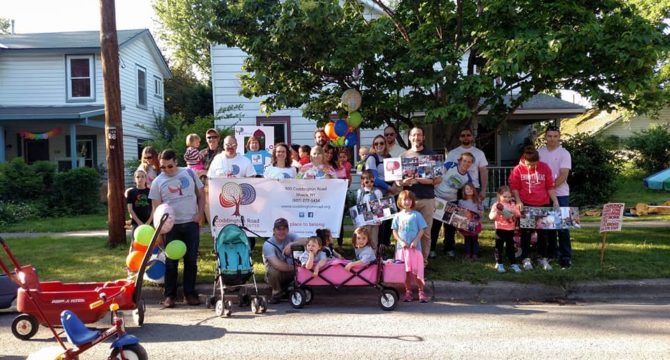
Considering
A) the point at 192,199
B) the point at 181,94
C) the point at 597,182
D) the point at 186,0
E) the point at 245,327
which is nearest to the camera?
the point at 245,327

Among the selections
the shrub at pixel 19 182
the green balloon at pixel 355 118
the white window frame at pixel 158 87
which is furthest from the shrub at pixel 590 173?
the white window frame at pixel 158 87

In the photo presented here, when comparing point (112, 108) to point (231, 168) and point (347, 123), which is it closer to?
point (231, 168)

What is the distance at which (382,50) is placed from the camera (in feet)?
28.1

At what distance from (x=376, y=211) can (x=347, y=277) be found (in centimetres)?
128

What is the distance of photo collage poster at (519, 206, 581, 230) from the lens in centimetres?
759

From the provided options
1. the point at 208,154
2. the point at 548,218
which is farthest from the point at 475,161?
the point at 208,154

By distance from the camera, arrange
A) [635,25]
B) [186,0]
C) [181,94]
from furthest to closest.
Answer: [186,0]
[181,94]
[635,25]

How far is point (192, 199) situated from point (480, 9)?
5447mm

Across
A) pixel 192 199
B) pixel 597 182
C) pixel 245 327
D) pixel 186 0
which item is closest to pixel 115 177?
pixel 192 199

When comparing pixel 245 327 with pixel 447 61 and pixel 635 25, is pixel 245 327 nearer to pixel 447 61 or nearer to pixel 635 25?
pixel 447 61

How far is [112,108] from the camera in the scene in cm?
938

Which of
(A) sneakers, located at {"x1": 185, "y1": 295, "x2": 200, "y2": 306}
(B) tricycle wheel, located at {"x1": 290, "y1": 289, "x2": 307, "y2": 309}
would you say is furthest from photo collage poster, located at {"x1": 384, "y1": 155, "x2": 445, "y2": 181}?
(A) sneakers, located at {"x1": 185, "y1": 295, "x2": 200, "y2": 306}

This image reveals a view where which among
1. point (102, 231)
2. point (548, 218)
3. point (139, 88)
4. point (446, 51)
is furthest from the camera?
point (139, 88)

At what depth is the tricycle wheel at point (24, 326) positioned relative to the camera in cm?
539
